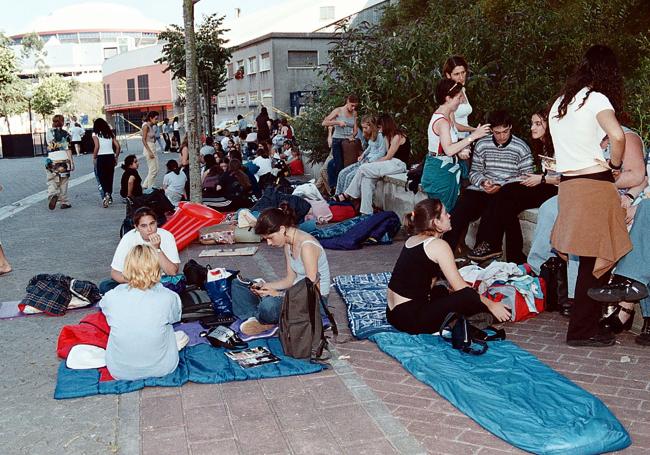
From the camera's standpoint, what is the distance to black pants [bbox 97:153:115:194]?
14070 mm

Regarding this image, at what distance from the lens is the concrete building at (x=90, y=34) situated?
109m

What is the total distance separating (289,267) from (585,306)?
2.33 meters

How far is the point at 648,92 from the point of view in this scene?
899 cm

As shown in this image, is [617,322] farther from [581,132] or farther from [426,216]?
[426,216]

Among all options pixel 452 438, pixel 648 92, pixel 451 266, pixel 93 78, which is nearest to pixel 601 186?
pixel 451 266

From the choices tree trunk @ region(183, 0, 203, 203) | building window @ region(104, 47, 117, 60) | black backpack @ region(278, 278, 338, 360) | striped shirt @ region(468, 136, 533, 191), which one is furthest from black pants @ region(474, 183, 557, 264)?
building window @ region(104, 47, 117, 60)

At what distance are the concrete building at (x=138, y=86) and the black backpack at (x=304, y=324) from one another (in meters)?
64.8

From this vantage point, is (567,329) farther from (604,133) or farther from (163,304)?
(163,304)

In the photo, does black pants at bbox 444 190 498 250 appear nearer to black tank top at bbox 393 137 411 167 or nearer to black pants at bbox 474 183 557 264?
black pants at bbox 474 183 557 264

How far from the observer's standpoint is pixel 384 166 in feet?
35.5

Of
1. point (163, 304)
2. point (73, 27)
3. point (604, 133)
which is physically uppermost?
point (73, 27)

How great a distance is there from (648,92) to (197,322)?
247 inches

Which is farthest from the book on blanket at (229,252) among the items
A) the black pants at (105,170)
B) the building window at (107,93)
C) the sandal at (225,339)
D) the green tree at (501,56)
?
the building window at (107,93)

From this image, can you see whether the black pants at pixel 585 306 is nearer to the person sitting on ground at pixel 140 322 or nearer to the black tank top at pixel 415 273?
the black tank top at pixel 415 273
